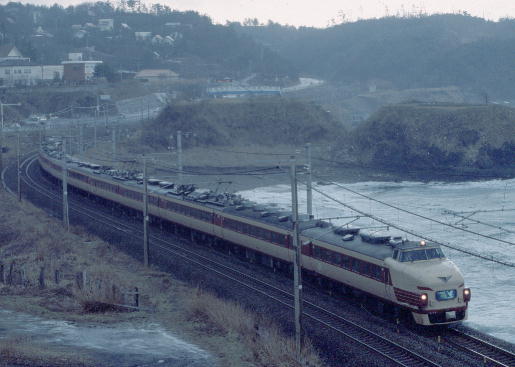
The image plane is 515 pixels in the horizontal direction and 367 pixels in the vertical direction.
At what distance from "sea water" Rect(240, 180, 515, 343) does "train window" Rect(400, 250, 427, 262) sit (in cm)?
473

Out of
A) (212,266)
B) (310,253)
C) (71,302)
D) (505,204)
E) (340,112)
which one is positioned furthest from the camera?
(340,112)

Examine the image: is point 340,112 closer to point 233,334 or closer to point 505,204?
point 505,204

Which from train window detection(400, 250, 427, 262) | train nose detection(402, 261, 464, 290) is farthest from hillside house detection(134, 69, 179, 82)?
train nose detection(402, 261, 464, 290)

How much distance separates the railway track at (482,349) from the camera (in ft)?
71.9

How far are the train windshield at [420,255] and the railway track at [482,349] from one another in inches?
101

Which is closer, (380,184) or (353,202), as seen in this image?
(353,202)

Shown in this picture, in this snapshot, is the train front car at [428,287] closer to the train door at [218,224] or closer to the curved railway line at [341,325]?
the curved railway line at [341,325]

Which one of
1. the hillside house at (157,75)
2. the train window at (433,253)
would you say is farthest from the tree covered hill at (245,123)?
the train window at (433,253)

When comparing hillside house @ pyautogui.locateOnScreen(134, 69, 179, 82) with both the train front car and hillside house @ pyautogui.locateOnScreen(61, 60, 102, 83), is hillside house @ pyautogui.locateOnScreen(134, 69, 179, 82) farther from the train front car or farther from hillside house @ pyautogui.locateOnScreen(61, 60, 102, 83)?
the train front car

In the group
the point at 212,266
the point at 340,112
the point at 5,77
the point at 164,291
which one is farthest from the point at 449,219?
the point at 5,77

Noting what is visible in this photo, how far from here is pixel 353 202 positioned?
7094 centimetres

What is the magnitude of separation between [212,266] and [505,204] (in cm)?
3842

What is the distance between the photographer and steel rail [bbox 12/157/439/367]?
74.0 feet

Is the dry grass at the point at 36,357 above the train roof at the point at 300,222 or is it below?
below
